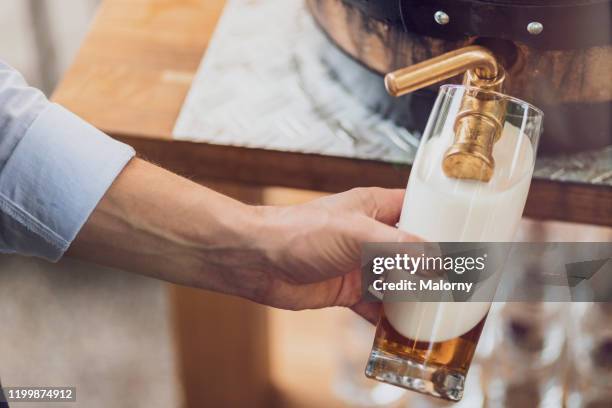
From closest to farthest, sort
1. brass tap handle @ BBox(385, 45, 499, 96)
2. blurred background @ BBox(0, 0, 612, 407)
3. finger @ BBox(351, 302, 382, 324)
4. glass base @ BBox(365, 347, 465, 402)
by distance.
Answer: brass tap handle @ BBox(385, 45, 499, 96)
glass base @ BBox(365, 347, 465, 402)
finger @ BBox(351, 302, 382, 324)
blurred background @ BBox(0, 0, 612, 407)

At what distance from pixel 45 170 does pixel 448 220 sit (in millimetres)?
334

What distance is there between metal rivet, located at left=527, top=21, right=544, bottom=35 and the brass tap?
0.10 m

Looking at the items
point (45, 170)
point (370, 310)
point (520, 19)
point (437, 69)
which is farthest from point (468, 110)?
point (45, 170)

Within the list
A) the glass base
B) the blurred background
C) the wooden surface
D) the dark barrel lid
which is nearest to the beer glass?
the glass base

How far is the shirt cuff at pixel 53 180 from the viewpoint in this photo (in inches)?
27.5

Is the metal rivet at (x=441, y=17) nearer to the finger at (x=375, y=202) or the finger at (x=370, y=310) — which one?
the finger at (x=375, y=202)

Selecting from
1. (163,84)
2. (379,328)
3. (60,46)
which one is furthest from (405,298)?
(60,46)

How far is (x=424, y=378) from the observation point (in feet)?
2.25

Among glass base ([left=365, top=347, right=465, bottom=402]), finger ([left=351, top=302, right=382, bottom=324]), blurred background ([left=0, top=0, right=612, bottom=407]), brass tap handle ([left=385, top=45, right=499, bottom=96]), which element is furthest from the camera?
blurred background ([left=0, top=0, right=612, bottom=407])

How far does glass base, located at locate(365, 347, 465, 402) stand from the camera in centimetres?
69

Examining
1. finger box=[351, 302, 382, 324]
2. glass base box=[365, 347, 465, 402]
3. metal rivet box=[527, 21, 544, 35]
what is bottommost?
glass base box=[365, 347, 465, 402]

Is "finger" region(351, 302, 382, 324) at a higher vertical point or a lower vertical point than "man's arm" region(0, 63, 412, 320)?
lower

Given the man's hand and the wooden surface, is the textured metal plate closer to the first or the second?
the wooden surface

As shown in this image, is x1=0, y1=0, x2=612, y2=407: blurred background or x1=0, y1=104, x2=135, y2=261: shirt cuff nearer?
x1=0, y1=104, x2=135, y2=261: shirt cuff
